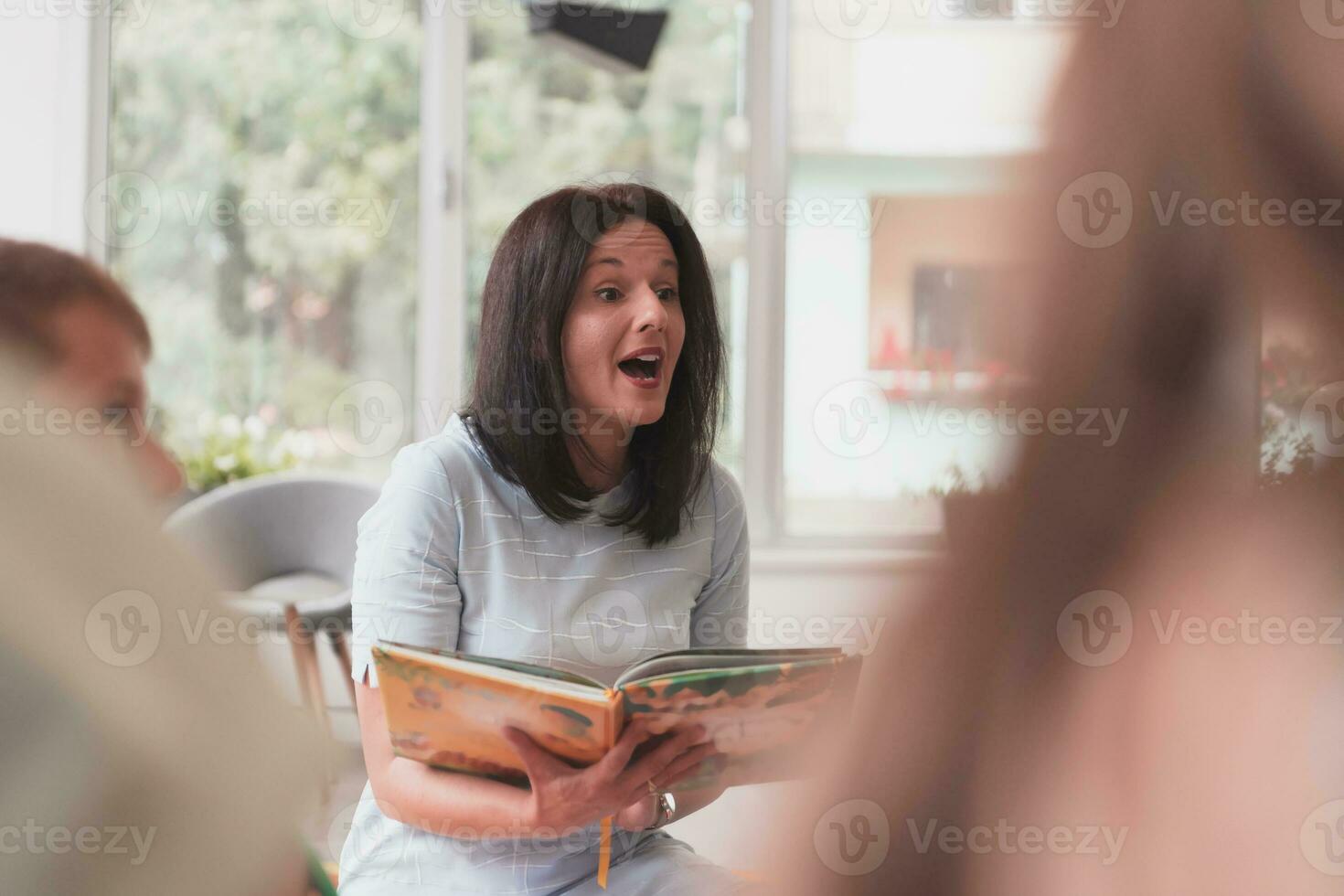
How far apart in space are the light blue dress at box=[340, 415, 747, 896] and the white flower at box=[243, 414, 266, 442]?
10.1ft

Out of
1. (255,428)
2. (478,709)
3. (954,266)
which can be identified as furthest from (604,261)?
(255,428)

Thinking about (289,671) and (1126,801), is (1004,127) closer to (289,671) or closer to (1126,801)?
(1126,801)

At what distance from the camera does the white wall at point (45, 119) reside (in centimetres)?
414

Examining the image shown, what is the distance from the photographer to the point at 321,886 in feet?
2.67

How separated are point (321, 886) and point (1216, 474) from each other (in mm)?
733

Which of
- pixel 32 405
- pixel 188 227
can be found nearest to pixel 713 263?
pixel 188 227

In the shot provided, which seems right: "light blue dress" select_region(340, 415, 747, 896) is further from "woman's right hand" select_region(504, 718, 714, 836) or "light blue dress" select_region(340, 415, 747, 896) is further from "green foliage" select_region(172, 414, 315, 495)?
"green foliage" select_region(172, 414, 315, 495)

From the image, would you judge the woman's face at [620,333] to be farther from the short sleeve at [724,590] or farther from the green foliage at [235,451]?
the green foliage at [235,451]

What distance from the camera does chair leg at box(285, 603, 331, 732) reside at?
3266mm

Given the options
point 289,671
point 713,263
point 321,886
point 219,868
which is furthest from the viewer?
point 713,263

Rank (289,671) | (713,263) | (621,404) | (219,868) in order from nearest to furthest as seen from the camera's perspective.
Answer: (219,868), (621,404), (289,671), (713,263)

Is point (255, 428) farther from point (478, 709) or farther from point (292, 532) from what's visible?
point (478, 709)

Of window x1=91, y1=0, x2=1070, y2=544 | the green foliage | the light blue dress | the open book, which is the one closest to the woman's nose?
the light blue dress

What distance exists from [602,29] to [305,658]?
2.01 meters
